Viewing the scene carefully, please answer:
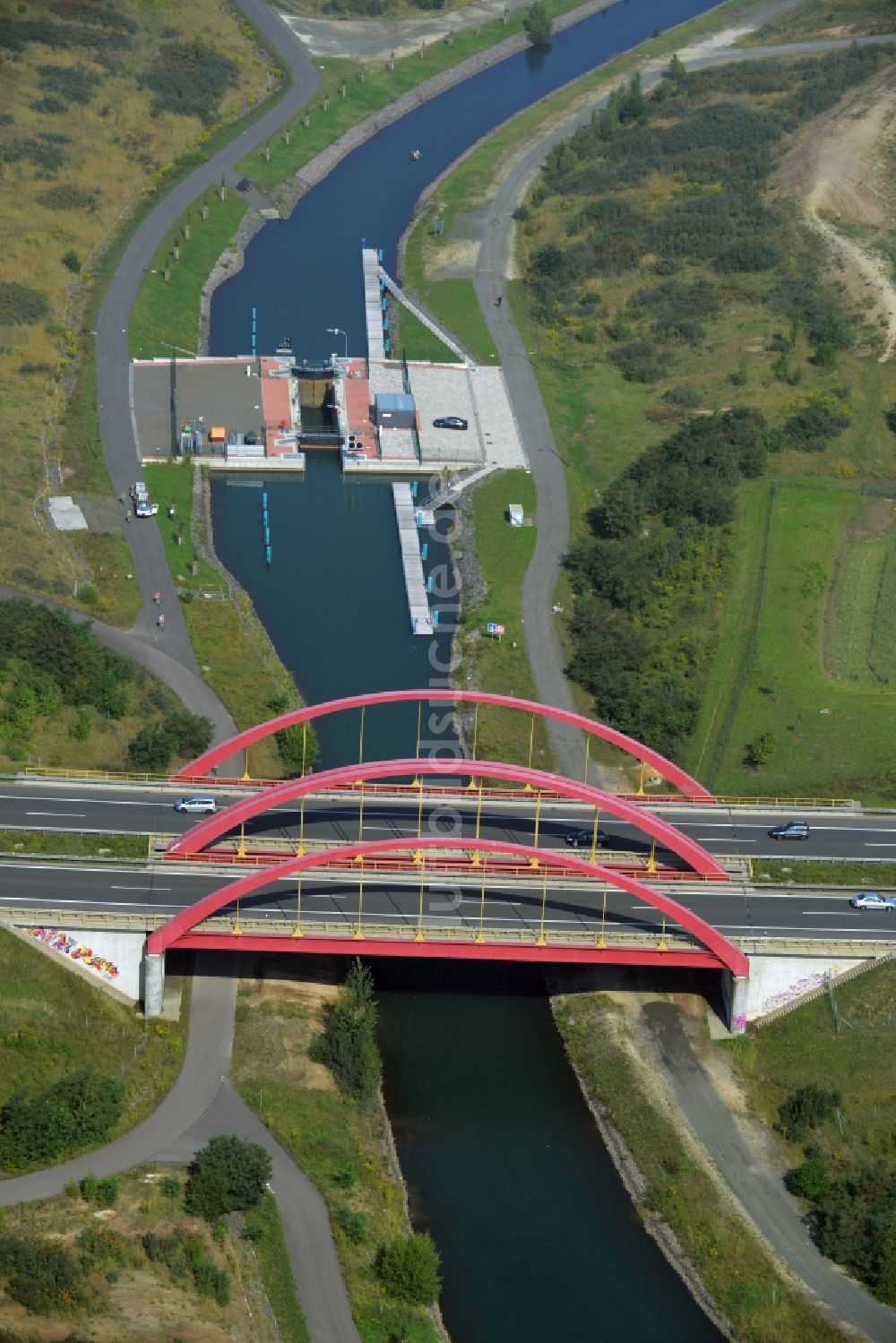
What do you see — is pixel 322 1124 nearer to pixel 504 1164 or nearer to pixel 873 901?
pixel 504 1164

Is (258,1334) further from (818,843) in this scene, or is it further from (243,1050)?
(818,843)

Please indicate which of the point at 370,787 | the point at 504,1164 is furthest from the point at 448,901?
the point at 504,1164

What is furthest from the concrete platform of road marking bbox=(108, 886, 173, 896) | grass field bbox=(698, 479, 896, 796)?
road marking bbox=(108, 886, 173, 896)

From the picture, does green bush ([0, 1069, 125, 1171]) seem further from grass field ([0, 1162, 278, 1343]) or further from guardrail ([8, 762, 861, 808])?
guardrail ([8, 762, 861, 808])

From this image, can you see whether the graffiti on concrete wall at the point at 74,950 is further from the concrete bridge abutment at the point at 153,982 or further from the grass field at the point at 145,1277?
the grass field at the point at 145,1277

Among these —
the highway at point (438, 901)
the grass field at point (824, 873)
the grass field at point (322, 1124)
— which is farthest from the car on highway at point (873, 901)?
the grass field at point (322, 1124)

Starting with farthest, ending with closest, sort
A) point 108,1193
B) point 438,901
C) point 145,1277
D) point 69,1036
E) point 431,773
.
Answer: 1. point 438,901
2. point 69,1036
3. point 431,773
4. point 108,1193
5. point 145,1277
